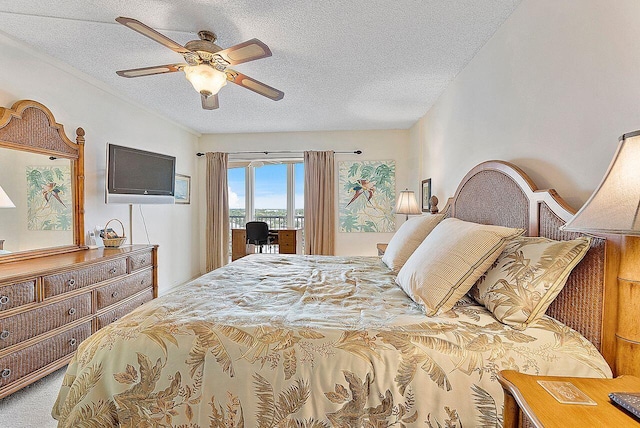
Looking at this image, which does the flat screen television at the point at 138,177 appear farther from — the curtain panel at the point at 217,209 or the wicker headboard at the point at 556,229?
the wicker headboard at the point at 556,229

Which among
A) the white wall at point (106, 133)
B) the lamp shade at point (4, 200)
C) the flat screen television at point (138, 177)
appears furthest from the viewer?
the flat screen television at point (138, 177)

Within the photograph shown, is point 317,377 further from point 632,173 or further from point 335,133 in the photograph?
point 335,133

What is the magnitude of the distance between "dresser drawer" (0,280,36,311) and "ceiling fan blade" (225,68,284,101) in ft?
6.20

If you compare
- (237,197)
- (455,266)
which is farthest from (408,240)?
(237,197)

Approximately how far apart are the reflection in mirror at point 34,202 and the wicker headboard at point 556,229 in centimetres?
334

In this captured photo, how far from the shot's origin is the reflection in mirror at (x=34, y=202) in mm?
2340

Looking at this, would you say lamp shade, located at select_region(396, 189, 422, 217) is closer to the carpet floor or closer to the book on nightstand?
the book on nightstand

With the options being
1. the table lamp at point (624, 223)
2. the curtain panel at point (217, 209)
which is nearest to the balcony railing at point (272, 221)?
the curtain panel at point (217, 209)

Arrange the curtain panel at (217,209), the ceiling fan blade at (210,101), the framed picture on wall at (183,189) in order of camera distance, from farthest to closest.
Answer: the curtain panel at (217,209), the framed picture on wall at (183,189), the ceiling fan blade at (210,101)

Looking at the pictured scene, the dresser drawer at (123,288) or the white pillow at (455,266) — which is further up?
the white pillow at (455,266)

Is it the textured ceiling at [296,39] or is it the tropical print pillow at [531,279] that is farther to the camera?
the textured ceiling at [296,39]

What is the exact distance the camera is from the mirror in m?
2.33

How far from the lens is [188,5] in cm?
196

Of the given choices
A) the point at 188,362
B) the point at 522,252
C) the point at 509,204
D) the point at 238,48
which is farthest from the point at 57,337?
the point at 509,204
